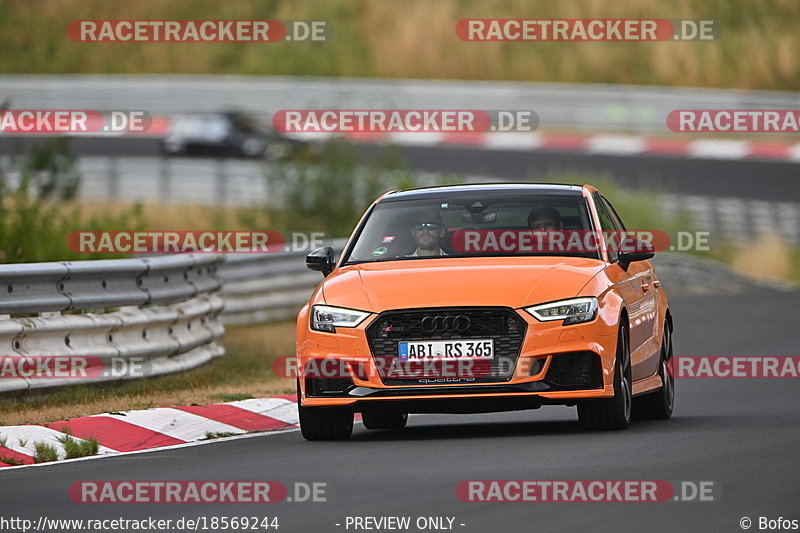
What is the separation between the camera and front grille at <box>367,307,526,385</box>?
1085 cm

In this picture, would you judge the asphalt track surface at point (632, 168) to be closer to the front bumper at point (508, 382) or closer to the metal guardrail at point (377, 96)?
the metal guardrail at point (377, 96)

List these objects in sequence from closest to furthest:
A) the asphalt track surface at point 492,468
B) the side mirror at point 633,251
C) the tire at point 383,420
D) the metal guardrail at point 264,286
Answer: the asphalt track surface at point 492,468
the side mirror at point 633,251
the tire at point 383,420
the metal guardrail at point 264,286

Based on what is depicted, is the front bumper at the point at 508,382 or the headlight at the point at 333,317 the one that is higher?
the headlight at the point at 333,317

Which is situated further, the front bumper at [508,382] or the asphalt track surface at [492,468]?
the front bumper at [508,382]

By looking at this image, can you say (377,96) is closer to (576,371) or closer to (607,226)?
(607,226)

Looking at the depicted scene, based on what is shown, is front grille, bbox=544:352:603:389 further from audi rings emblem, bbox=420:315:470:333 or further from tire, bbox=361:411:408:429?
tire, bbox=361:411:408:429

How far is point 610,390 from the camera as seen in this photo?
11.0 metres

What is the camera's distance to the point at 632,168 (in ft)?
127

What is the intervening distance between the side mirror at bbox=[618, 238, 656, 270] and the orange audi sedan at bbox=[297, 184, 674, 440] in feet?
0.03

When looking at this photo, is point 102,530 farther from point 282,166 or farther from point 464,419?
point 282,166

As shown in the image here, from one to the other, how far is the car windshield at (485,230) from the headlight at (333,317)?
2.63 ft

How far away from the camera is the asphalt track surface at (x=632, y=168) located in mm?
36500

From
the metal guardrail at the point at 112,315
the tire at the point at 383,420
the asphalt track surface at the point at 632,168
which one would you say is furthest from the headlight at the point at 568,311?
the asphalt track surface at the point at 632,168

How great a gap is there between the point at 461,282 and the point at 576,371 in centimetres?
88
